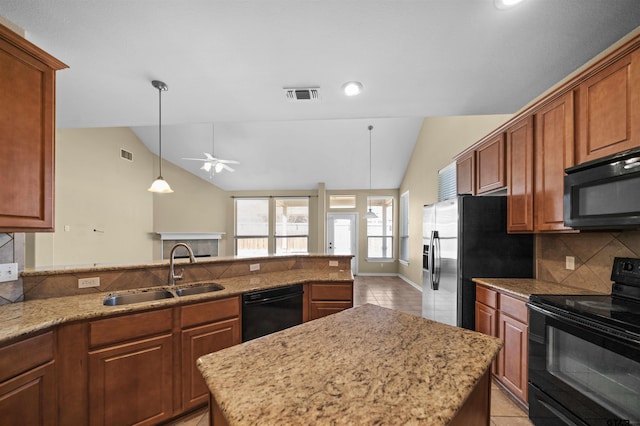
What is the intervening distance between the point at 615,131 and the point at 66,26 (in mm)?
3481

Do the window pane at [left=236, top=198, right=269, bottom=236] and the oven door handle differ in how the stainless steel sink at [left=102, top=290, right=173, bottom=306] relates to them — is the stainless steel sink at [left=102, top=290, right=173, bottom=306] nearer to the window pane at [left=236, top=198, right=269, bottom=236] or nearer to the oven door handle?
the oven door handle

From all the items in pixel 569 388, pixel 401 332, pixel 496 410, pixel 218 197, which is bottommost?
pixel 496 410

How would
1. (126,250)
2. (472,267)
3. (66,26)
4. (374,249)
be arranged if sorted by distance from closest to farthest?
(66,26)
(472,267)
(126,250)
(374,249)

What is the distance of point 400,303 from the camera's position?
4.77 meters

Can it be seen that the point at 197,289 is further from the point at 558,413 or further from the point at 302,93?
the point at 558,413

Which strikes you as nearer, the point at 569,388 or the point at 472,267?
the point at 569,388

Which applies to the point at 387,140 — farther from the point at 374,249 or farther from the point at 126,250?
the point at 126,250

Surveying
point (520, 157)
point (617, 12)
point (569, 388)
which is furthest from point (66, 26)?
point (569, 388)

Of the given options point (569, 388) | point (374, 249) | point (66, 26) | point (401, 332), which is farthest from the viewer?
point (374, 249)

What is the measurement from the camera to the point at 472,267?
250 cm

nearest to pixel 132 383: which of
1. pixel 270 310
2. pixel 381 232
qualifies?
pixel 270 310

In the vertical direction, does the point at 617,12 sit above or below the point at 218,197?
above

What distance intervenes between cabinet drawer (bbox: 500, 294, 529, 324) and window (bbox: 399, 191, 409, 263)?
15.7 feet

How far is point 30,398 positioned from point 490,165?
3.83 metres
